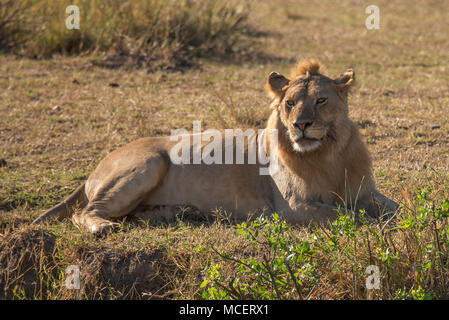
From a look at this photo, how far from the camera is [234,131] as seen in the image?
17.9 ft

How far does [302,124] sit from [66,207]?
2.15 m

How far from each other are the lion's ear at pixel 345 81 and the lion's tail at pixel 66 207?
2.34 metres

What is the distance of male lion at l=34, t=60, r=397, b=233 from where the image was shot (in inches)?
185

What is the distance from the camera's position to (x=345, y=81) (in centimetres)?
494

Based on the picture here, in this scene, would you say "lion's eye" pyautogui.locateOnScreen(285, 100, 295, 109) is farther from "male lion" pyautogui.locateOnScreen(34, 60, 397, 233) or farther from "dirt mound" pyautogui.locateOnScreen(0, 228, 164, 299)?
"dirt mound" pyautogui.locateOnScreen(0, 228, 164, 299)

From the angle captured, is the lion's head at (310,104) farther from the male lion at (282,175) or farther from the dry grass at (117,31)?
the dry grass at (117,31)

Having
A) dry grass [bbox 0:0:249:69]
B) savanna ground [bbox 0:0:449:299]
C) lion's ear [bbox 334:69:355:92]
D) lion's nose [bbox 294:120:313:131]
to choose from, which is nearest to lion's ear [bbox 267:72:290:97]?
lion's ear [bbox 334:69:355:92]

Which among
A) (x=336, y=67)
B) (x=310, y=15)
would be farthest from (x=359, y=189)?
(x=310, y=15)

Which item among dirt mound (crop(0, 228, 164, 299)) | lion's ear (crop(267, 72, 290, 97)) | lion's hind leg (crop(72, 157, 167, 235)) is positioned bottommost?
dirt mound (crop(0, 228, 164, 299))

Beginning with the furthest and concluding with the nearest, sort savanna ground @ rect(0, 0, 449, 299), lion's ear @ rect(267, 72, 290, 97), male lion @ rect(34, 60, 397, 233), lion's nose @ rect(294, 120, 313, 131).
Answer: lion's ear @ rect(267, 72, 290, 97), male lion @ rect(34, 60, 397, 233), lion's nose @ rect(294, 120, 313, 131), savanna ground @ rect(0, 0, 449, 299)

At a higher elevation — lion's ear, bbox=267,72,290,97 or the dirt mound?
lion's ear, bbox=267,72,290,97

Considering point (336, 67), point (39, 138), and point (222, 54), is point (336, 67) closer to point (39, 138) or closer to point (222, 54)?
point (222, 54)

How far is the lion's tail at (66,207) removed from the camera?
516 centimetres
